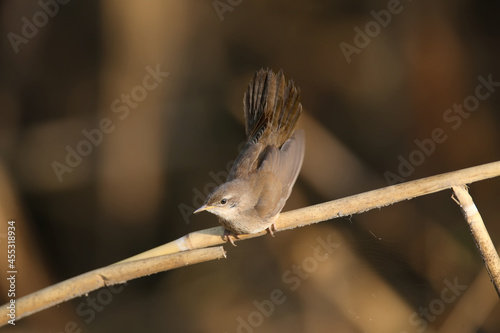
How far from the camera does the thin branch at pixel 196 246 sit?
2.08 m

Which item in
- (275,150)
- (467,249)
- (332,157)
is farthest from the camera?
(332,157)

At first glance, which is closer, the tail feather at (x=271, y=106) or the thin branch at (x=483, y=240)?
the thin branch at (x=483, y=240)

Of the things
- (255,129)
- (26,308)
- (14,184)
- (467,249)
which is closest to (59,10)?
(14,184)

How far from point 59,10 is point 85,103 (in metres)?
0.65

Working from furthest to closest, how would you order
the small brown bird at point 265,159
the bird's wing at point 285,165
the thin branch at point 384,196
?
the bird's wing at point 285,165 < the small brown bird at point 265,159 < the thin branch at point 384,196

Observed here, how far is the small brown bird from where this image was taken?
2545mm

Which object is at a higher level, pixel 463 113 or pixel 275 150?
pixel 275 150

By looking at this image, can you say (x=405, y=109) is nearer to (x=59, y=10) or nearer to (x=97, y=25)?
(x=97, y=25)

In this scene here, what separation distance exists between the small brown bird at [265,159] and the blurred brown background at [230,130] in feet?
1.92

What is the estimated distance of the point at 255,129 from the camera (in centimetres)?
291

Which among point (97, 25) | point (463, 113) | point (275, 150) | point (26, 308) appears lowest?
point (463, 113)

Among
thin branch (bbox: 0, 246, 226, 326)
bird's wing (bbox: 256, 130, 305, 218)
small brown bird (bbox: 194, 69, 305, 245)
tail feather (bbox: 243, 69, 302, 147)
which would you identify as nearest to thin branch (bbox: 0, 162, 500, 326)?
thin branch (bbox: 0, 246, 226, 326)

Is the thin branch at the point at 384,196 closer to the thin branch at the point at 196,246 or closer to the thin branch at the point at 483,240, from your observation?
the thin branch at the point at 196,246

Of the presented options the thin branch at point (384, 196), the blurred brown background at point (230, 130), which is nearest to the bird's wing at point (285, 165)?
the thin branch at point (384, 196)
